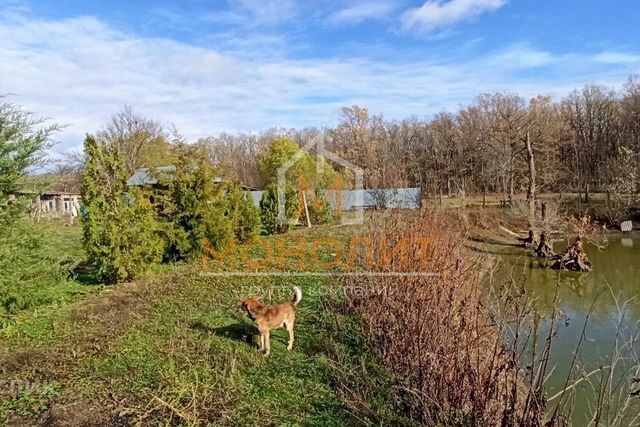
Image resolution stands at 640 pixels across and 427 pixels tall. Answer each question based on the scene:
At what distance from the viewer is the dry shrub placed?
3070mm

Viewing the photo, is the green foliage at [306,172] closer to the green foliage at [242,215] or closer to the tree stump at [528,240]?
the green foliage at [242,215]

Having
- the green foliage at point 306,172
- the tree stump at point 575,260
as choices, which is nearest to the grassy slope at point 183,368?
the tree stump at point 575,260

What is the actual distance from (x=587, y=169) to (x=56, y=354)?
36618 mm

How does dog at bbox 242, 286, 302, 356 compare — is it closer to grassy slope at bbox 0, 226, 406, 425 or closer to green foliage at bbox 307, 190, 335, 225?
grassy slope at bbox 0, 226, 406, 425

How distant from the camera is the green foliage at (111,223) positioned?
799 cm

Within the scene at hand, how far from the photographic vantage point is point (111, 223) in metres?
8.03

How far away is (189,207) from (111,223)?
2.46 m

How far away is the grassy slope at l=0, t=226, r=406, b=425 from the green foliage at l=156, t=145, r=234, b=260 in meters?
3.50

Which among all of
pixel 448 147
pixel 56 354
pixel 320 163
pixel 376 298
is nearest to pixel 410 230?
pixel 376 298

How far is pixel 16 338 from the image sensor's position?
18.0 feet

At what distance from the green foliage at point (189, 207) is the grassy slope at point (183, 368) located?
11.5ft

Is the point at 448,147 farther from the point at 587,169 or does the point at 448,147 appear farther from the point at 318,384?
the point at 318,384

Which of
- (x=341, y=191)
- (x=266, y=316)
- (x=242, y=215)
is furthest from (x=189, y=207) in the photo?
(x=341, y=191)

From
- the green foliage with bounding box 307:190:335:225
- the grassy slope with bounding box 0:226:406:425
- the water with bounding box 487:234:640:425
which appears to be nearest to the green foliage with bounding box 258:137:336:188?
the green foliage with bounding box 307:190:335:225
